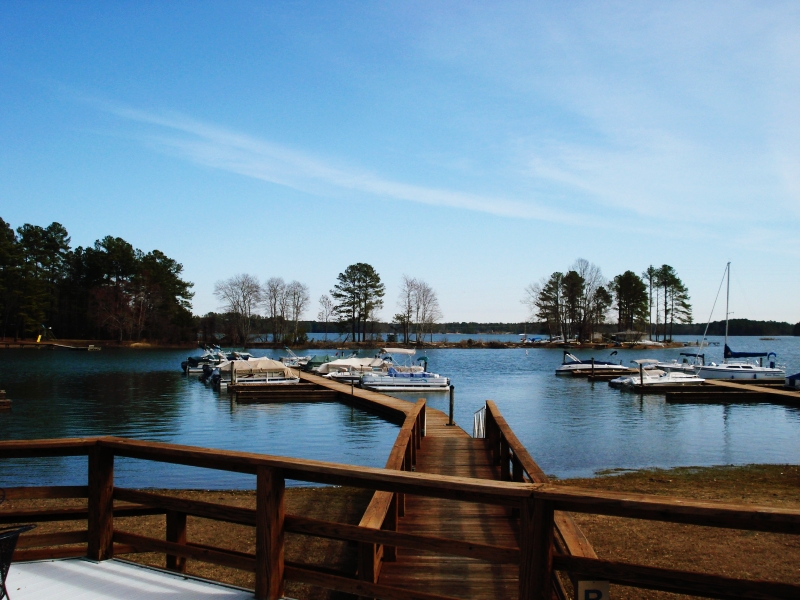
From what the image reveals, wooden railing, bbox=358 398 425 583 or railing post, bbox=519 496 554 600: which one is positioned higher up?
railing post, bbox=519 496 554 600

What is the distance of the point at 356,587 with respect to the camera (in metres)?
3.51

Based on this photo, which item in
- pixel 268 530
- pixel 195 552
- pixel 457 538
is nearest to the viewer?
pixel 268 530

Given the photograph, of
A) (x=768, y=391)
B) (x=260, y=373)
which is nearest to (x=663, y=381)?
(x=768, y=391)

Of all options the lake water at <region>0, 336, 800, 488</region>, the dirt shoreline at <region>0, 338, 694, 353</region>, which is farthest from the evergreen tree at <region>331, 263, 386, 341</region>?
the lake water at <region>0, 336, 800, 488</region>

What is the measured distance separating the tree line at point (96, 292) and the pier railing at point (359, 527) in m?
87.8

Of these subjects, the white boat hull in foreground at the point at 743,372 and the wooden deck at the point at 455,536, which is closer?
the wooden deck at the point at 455,536

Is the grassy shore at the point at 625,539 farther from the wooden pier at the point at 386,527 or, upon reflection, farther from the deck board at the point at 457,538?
the wooden pier at the point at 386,527

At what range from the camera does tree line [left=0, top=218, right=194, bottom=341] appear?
8331 centimetres

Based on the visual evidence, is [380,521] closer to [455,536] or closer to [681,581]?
[455,536]

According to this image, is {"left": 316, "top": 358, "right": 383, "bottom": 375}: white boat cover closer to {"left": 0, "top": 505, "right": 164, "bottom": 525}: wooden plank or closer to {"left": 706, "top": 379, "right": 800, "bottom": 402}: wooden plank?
{"left": 706, "top": 379, "right": 800, "bottom": 402}: wooden plank

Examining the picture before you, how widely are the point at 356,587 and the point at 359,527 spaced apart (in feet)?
1.06

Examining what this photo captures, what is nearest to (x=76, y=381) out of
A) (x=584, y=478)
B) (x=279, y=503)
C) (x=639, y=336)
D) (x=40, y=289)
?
(x=584, y=478)

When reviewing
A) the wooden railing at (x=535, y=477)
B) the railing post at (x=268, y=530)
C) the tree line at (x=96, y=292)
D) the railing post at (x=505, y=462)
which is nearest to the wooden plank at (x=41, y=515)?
the railing post at (x=268, y=530)

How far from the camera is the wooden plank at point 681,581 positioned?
8.84ft
